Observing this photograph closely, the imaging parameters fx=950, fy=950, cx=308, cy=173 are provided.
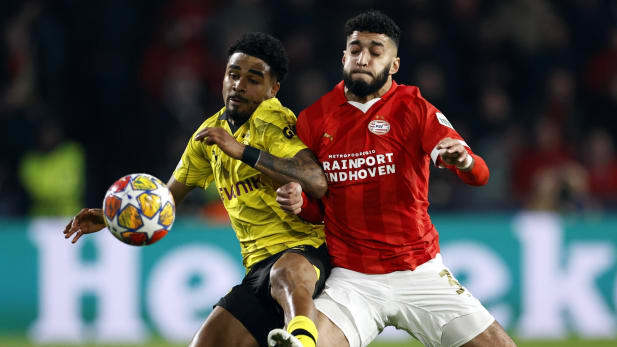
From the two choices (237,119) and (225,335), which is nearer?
(225,335)

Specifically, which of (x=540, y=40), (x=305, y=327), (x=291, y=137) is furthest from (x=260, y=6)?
(x=305, y=327)

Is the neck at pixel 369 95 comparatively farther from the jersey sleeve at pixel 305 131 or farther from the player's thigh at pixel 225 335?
the player's thigh at pixel 225 335

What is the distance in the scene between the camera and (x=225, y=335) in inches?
199

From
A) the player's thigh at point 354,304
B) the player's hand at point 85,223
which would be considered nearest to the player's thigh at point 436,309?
the player's thigh at point 354,304

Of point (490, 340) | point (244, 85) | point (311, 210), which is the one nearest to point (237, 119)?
point (244, 85)

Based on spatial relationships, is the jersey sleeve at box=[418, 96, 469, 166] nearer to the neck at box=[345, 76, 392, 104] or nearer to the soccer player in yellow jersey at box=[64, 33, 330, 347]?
the neck at box=[345, 76, 392, 104]

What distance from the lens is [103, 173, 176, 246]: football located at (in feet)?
16.2

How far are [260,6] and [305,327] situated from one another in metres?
7.60

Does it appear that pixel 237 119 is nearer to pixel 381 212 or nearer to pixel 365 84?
pixel 365 84

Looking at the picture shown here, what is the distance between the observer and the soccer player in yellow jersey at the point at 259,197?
4949 mm

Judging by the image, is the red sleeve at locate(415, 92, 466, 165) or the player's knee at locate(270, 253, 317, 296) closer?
the player's knee at locate(270, 253, 317, 296)

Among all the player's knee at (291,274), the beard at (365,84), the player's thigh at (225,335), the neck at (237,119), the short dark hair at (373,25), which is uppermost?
the short dark hair at (373,25)

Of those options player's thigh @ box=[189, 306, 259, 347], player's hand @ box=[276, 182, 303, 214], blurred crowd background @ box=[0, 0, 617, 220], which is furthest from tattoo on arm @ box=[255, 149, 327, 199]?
blurred crowd background @ box=[0, 0, 617, 220]

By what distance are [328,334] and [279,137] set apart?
1.10 metres
